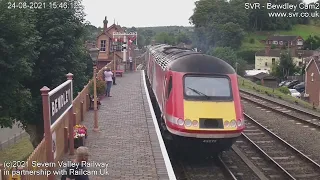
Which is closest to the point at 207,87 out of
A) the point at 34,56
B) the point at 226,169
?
the point at 226,169

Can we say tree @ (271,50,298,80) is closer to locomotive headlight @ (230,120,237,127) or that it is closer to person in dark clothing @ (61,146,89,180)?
locomotive headlight @ (230,120,237,127)

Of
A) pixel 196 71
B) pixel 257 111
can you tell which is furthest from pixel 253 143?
pixel 257 111

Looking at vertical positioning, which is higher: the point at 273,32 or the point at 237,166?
the point at 273,32

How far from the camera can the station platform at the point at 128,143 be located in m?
8.70

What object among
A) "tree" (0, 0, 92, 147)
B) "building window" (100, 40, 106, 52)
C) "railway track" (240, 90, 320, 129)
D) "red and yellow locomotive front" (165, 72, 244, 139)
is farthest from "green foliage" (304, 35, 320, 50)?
"red and yellow locomotive front" (165, 72, 244, 139)

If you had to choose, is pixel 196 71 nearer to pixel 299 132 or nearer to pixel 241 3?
pixel 299 132

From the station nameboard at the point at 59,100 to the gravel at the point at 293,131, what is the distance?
7.79 m

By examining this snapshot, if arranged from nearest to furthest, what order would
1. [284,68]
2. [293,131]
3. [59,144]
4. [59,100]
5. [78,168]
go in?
[78,168] < [59,100] < [59,144] < [293,131] < [284,68]

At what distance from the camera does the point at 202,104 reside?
1072cm

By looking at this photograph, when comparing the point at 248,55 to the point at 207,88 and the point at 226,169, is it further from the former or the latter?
the point at 226,169

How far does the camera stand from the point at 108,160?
953cm

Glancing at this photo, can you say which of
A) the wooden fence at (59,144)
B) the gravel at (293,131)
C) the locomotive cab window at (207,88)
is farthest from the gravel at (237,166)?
the wooden fence at (59,144)

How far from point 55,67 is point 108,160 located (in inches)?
422

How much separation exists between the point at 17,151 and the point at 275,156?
20553 millimetres
